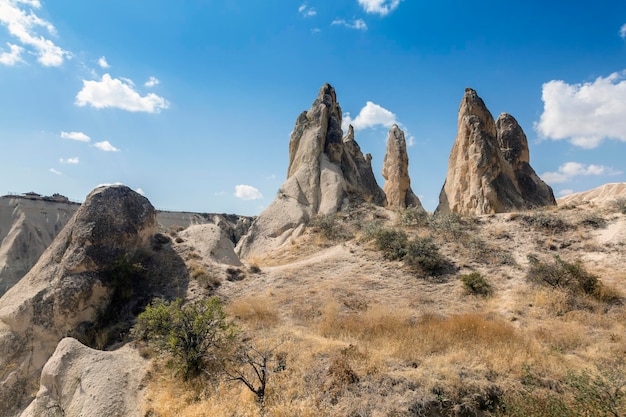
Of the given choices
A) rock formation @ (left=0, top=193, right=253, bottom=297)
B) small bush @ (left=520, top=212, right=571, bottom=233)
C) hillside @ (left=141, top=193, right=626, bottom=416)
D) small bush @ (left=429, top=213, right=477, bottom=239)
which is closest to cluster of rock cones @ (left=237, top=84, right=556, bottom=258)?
hillside @ (left=141, top=193, right=626, bottom=416)

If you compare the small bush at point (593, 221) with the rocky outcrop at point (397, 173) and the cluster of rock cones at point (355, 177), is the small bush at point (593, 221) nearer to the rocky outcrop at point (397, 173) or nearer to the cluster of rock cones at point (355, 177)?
the cluster of rock cones at point (355, 177)

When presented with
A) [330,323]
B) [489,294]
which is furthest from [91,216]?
[489,294]

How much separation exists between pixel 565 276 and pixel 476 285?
7.40ft

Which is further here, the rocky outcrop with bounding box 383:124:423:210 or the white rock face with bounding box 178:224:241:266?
the rocky outcrop with bounding box 383:124:423:210

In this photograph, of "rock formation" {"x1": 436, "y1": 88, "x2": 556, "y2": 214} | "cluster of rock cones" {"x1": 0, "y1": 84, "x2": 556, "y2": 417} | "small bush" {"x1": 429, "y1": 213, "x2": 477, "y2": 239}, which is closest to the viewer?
"cluster of rock cones" {"x1": 0, "y1": 84, "x2": 556, "y2": 417}

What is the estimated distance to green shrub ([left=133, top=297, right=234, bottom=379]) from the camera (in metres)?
7.03

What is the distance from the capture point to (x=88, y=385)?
6.80 meters

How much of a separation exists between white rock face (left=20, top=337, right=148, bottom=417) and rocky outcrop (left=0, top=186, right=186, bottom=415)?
1.67 metres

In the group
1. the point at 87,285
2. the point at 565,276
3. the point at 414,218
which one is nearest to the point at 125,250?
the point at 87,285

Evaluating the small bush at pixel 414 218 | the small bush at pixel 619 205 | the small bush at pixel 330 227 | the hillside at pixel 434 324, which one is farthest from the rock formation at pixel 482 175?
the small bush at pixel 330 227

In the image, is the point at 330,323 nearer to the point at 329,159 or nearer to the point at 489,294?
the point at 489,294

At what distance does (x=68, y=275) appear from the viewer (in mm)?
10086

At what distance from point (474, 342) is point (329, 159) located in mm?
15754

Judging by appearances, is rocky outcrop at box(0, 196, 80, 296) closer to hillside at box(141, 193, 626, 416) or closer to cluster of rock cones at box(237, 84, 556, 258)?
cluster of rock cones at box(237, 84, 556, 258)
